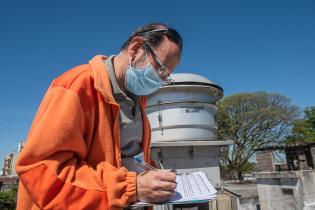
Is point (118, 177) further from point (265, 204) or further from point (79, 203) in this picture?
point (265, 204)

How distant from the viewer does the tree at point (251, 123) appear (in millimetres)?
20375

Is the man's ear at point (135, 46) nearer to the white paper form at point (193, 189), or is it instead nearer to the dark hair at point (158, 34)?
A: the dark hair at point (158, 34)

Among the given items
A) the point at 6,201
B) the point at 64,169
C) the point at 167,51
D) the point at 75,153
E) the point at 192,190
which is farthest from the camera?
the point at 6,201

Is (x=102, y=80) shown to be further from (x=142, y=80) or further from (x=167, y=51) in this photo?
(x=167, y=51)

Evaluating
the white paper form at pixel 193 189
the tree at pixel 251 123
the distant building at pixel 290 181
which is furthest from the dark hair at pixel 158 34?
the tree at pixel 251 123

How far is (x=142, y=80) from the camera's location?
1.57 metres

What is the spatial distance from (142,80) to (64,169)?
0.81m

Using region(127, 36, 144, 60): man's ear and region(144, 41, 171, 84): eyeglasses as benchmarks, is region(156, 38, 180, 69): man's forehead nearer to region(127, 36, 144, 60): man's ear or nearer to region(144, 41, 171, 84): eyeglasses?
region(144, 41, 171, 84): eyeglasses

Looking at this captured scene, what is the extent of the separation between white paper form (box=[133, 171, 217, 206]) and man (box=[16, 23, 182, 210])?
10cm

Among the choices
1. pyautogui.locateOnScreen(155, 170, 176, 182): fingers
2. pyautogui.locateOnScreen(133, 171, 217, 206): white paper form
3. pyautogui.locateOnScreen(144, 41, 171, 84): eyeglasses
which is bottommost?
pyautogui.locateOnScreen(133, 171, 217, 206): white paper form

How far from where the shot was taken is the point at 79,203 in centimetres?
89

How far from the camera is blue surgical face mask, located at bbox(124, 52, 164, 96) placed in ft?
4.89

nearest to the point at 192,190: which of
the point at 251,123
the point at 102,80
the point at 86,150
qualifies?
the point at 86,150

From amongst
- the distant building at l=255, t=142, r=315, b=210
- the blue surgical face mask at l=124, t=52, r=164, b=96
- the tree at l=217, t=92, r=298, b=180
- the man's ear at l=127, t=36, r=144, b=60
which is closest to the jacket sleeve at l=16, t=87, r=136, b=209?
the blue surgical face mask at l=124, t=52, r=164, b=96
